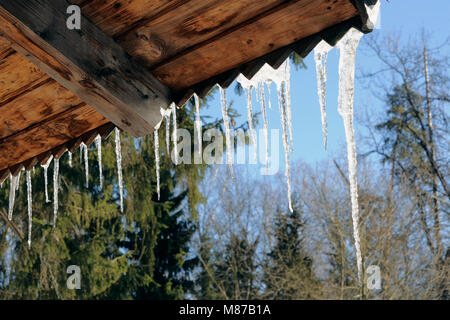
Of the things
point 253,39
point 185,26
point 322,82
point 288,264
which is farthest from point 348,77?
point 288,264

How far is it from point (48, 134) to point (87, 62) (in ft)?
2.35

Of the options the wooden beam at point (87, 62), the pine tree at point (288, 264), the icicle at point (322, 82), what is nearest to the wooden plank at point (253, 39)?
the wooden beam at point (87, 62)

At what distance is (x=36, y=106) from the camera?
2.29m

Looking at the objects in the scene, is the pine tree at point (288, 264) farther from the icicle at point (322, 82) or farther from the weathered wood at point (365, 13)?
the weathered wood at point (365, 13)

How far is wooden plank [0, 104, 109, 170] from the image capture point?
2.29 m

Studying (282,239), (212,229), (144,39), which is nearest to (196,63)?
(144,39)

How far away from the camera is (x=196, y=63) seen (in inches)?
76.2

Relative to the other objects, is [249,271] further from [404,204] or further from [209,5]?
[209,5]

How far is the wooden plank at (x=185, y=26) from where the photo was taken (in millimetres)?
1686

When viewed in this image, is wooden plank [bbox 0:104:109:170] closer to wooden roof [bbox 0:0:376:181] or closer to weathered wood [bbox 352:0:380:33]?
wooden roof [bbox 0:0:376:181]

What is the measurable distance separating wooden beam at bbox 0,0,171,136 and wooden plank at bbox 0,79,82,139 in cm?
30

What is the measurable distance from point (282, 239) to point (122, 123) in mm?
13060

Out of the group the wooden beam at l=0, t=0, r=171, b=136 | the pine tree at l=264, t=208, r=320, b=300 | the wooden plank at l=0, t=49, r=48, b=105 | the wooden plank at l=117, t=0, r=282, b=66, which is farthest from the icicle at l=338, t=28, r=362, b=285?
the pine tree at l=264, t=208, r=320, b=300

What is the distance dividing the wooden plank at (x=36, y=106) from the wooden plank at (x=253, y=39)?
47 cm
